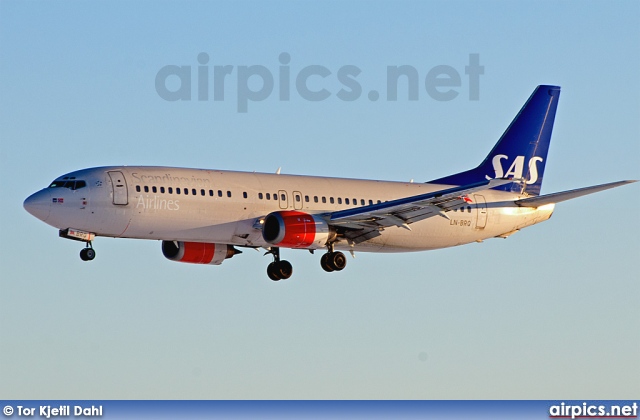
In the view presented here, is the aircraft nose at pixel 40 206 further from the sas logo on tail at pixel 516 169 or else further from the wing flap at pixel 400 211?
the sas logo on tail at pixel 516 169

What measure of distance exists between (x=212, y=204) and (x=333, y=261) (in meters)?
7.20

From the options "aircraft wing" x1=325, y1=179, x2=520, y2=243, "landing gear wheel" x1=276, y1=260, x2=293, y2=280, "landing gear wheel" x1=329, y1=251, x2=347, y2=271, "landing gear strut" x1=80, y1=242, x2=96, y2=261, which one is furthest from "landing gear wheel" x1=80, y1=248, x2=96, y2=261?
"landing gear wheel" x1=329, y1=251, x2=347, y2=271

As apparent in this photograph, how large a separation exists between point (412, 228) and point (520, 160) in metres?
10.5

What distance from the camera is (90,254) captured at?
59.9 metres

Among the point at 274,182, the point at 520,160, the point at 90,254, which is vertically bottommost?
the point at 90,254

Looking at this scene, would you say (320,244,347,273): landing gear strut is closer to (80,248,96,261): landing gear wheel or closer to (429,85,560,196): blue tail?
(429,85,560,196): blue tail

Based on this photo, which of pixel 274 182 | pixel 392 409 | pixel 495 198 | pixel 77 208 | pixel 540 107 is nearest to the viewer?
pixel 77 208

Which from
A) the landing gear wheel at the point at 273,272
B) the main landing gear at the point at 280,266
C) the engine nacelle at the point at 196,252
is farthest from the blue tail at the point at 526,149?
the engine nacelle at the point at 196,252

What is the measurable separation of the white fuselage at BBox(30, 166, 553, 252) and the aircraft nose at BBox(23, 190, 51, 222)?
1.8 inches

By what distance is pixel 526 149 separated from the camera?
75312 mm

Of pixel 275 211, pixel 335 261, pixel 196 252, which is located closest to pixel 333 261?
pixel 335 261

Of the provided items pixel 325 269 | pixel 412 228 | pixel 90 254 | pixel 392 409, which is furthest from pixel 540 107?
pixel 392 409

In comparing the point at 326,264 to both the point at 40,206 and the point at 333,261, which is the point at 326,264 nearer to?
the point at 333,261

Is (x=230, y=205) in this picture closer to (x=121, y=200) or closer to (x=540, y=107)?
(x=121, y=200)
